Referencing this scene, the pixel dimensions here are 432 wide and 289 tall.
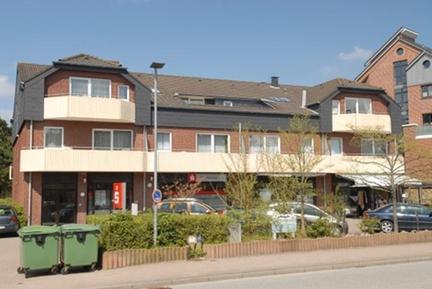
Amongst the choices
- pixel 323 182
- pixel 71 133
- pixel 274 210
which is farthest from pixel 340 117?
pixel 274 210

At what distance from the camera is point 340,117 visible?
37844mm


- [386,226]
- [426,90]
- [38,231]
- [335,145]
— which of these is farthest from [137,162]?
[426,90]

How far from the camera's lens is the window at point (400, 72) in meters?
55.1

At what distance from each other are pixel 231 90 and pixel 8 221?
2045cm

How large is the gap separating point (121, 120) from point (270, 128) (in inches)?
401

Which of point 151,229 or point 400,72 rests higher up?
point 400,72

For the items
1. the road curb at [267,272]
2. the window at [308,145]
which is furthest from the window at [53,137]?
the road curb at [267,272]

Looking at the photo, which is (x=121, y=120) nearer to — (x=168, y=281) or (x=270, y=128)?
(x=270, y=128)

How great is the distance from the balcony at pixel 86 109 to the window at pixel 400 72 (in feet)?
112

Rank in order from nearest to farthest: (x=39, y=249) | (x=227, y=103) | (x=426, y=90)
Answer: (x=39, y=249)
(x=227, y=103)
(x=426, y=90)

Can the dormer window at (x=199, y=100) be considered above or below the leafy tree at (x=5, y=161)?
above

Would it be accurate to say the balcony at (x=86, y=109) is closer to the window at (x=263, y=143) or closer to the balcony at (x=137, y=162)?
the balcony at (x=137, y=162)

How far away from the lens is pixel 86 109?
99.3 feet

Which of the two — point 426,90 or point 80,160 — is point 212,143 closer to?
point 80,160
